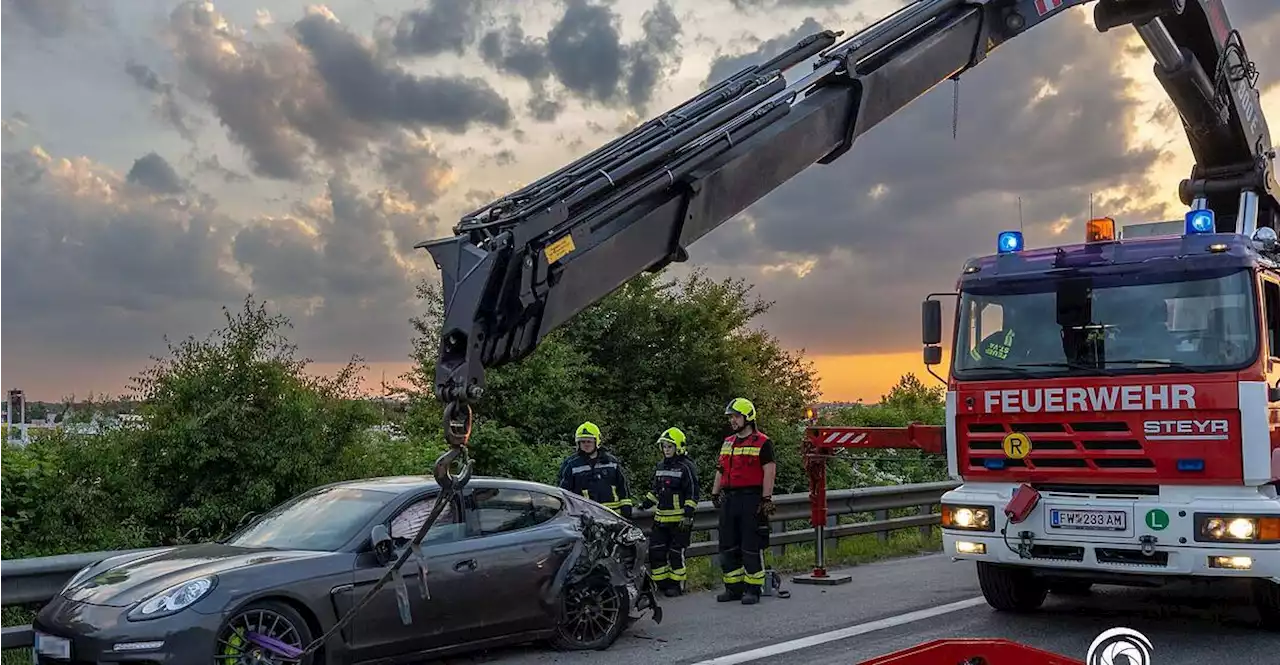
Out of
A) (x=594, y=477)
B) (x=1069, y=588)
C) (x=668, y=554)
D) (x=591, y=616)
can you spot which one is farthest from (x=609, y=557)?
(x=1069, y=588)

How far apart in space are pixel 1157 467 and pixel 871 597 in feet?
10.7

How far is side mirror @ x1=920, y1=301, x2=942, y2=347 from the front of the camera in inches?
355

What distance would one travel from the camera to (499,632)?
7.84 metres

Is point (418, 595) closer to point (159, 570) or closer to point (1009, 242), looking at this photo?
point (159, 570)

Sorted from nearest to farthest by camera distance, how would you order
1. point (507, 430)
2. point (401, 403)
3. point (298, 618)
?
point (298, 618)
point (507, 430)
point (401, 403)

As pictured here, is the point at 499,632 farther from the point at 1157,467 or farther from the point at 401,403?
the point at 401,403

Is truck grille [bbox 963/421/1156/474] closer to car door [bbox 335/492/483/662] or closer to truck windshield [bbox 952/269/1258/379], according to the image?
truck windshield [bbox 952/269/1258/379]

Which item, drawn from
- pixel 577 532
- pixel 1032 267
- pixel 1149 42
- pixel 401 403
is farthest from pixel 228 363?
pixel 1149 42

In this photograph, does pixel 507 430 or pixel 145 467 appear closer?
pixel 145 467

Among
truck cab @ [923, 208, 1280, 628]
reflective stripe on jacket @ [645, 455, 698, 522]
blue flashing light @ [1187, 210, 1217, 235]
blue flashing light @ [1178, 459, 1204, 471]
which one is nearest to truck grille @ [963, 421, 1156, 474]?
truck cab @ [923, 208, 1280, 628]

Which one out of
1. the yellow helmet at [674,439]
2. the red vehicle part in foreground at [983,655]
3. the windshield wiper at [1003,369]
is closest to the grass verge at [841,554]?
the yellow helmet at [674,439]

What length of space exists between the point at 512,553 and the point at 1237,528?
15.7 ft

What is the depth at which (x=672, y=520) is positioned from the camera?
1080 cm

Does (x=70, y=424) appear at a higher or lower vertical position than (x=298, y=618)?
higher
